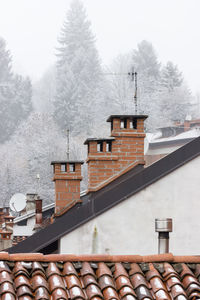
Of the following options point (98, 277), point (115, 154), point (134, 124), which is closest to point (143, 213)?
point (115, 154)

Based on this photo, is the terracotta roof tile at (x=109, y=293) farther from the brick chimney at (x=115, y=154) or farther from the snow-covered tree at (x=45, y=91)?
the snow-covered tree at (x=45, y=91)

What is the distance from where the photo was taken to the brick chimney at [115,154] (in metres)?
16.1

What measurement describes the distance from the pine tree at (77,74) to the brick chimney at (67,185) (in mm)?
98344

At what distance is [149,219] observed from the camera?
13477mm

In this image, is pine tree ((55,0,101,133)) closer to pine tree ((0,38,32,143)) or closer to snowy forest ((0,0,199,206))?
snowy forest ((0,0,199,206))

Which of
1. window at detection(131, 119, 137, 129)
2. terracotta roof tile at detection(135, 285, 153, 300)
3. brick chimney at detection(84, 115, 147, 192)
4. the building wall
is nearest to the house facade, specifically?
the building wall

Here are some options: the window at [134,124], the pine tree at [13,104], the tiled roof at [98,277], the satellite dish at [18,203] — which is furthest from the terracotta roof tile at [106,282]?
the pine tree at [13,104]

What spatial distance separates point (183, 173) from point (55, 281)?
558 centimetres

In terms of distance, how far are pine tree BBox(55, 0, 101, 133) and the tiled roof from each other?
107 meters

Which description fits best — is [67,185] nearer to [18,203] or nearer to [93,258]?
[93,258]

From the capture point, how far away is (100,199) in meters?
13.5

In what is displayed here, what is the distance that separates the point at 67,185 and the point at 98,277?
9.22 m

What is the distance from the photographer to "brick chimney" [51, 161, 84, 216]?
17.5 metres

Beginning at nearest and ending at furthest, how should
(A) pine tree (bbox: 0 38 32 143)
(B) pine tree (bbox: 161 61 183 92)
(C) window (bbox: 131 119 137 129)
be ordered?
(C) window (bbox: 131 119 137 129) → (B) pine tree (bbox: 161 61 183 92) → (A) pine tree (bbox: 0 38 32 143)
